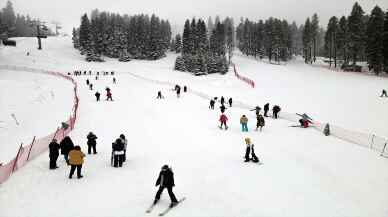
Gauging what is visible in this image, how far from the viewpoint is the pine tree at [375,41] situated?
6094 cm

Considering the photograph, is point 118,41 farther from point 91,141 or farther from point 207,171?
point 207,171

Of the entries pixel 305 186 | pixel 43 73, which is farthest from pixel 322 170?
pixel 43 73

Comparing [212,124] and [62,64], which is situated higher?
[62,64]

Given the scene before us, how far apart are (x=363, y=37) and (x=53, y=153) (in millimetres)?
70067

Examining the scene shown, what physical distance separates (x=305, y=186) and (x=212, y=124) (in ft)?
44.8

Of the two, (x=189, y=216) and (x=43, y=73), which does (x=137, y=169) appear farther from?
(x=43, y=73)

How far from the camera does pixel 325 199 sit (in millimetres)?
12695

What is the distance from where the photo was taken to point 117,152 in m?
15.9

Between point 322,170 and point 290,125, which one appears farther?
point 290,125

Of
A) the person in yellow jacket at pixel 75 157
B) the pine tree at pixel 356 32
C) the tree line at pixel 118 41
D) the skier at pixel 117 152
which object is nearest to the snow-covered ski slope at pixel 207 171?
the skier at pixel 117 152

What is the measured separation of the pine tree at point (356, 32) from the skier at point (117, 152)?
2560 inches

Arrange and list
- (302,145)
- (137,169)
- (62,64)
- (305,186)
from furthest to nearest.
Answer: (62,64) < (302,145) < (137,169) < (305,186)

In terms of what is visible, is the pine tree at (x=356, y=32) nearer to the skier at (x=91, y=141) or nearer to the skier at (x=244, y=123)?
the skier at (x=244, y=123)

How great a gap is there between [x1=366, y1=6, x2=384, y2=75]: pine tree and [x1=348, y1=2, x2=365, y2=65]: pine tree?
405 centimetres
